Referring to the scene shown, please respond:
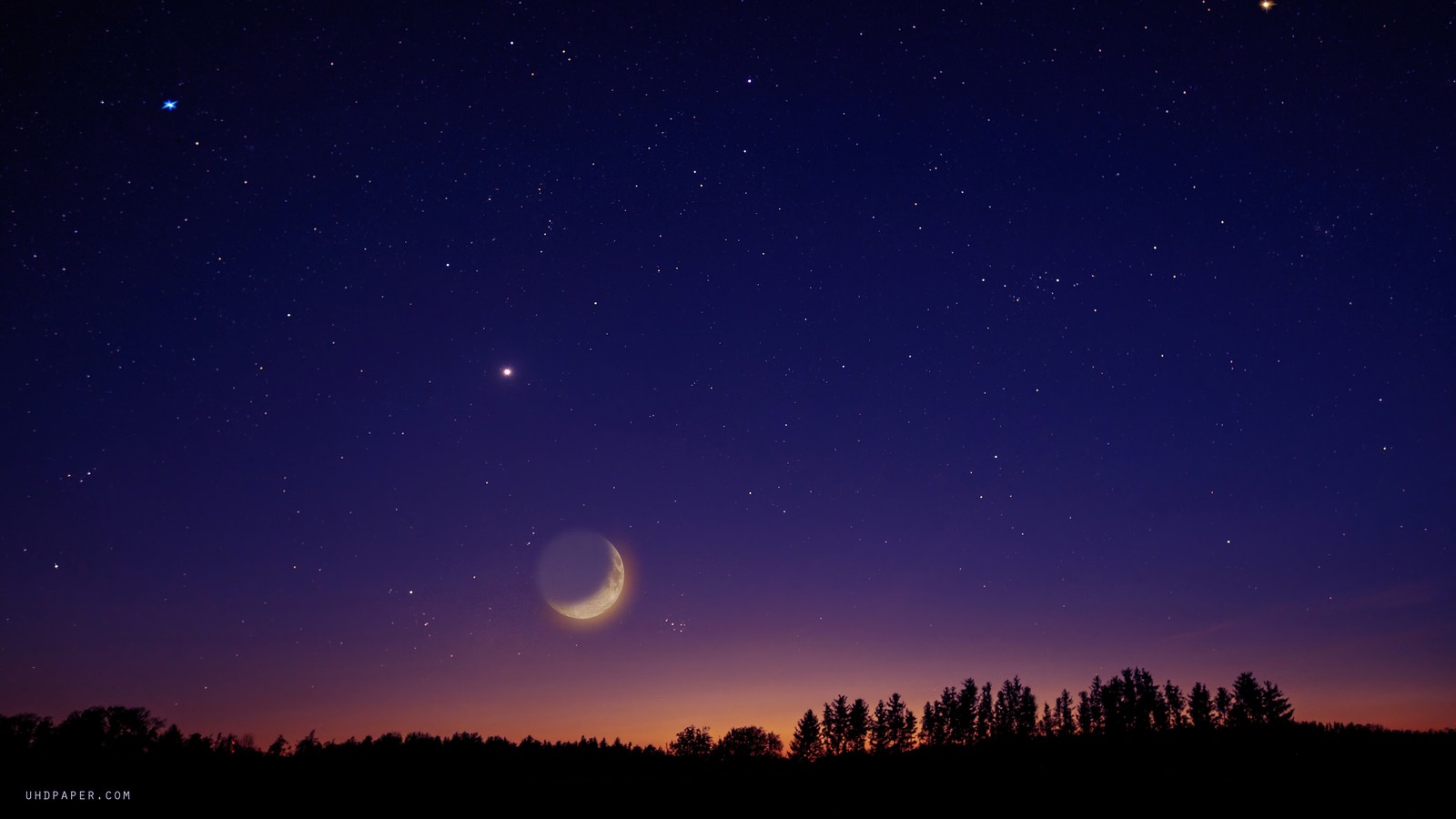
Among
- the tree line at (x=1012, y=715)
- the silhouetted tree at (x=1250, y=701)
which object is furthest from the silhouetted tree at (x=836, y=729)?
the silhouetted tree at (x=1250, y=701)

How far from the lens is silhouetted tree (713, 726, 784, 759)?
124200 mm

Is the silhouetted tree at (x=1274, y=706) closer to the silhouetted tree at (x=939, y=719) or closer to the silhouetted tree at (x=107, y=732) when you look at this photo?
the silhouetted tree at (x=939, y=719)

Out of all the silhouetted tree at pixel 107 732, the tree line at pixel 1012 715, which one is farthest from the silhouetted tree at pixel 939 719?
the silhouetted tree at pixel 107 732

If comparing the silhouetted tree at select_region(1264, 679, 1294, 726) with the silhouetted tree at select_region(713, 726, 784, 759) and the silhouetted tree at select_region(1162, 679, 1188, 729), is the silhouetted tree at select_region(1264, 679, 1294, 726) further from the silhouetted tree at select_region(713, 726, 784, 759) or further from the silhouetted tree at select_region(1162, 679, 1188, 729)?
the silhouetted tree at select_region(713, 726, 784, 759)

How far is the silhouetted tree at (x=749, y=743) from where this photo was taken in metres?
124

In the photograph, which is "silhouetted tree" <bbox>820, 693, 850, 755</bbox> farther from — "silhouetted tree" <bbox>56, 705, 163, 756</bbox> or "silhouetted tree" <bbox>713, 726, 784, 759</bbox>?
"silhouetted tree" <bbox>56, 705, 163, 756</bbox>

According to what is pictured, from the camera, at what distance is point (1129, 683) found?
124 m

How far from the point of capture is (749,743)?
12725 cm

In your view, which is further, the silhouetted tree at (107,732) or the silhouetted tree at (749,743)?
the silhouetted tree at (749,743)

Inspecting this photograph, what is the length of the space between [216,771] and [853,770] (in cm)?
5164

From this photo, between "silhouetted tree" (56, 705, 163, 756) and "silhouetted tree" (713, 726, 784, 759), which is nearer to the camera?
"silhouetted tree" (56, 705, 163, 756)

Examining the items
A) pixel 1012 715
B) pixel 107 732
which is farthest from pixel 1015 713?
pixel 107 732

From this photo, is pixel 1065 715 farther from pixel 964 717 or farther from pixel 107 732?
pixel 107 732

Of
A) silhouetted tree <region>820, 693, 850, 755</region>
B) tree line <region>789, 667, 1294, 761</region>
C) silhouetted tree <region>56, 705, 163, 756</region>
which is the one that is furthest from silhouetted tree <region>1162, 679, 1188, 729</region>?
silhouetted tree <region>56, 705, 163, 756</region>
